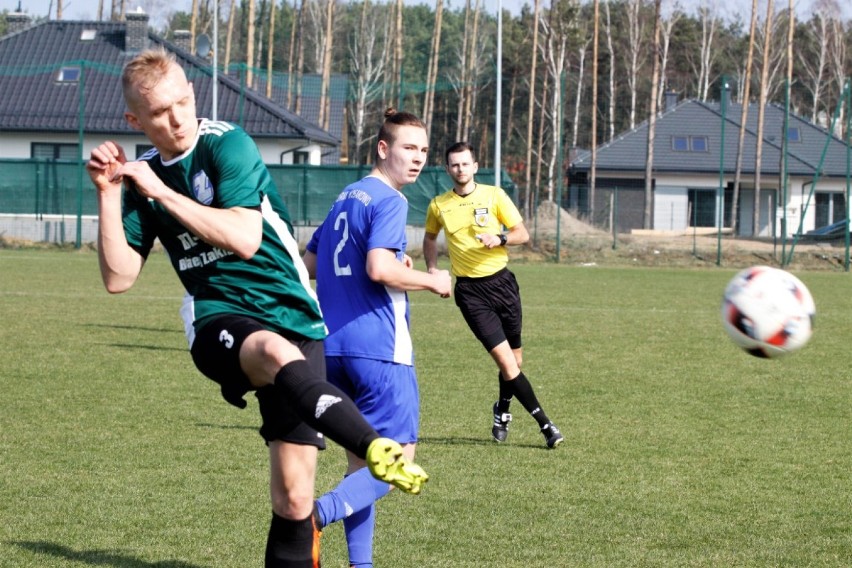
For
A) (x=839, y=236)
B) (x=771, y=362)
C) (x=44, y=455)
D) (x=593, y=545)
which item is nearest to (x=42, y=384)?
(x=44, y=455)

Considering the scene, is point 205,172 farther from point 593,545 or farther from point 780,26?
point 780,26

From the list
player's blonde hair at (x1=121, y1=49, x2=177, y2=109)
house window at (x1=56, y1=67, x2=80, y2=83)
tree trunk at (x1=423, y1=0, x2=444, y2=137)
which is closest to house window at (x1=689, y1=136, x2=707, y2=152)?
tree trunk at (x1=423, y1=0, x2=444, y2=137)

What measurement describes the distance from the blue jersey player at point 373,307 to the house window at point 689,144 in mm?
47563

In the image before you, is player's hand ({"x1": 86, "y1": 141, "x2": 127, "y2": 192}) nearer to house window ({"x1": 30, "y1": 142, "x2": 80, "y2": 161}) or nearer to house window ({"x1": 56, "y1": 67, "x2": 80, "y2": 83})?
house window ({"x1": 30, "y1": 142, "x2": 80, "y2": 161})

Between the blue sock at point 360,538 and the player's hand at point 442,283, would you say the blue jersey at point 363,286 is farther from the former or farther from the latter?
the blue sock at point 360,538

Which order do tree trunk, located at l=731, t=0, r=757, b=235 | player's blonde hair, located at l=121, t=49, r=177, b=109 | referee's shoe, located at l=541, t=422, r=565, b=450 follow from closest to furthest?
player's blonde hair, located at l=121, t=49, r=177, b=109
referee's shoe, located at l=541, t=422, r=565, b=450
tree trunk, located at l=731, t=0, r=757, b=235

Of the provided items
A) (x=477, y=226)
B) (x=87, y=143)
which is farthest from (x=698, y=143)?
(x=477, y=226)

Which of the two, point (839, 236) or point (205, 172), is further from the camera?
point (839, 236)

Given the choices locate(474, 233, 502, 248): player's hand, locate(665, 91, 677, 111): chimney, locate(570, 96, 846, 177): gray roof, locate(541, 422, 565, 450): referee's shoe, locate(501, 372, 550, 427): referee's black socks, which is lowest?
locate(541, 422, 565, 450): referee's shoe

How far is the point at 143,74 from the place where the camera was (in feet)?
11.3

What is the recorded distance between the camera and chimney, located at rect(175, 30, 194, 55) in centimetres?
4300

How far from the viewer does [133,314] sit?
594 inches

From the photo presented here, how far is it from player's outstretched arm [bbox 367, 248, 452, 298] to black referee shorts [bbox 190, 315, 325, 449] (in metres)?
0.66

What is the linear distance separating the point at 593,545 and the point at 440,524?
0.73 meters
